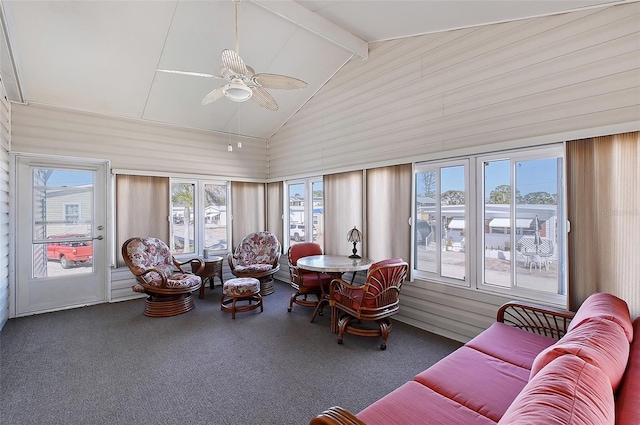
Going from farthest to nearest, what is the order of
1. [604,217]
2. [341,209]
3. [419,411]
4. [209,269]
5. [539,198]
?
[209,269] → [341,209] → [539,198] → [604,217] → [419,411]

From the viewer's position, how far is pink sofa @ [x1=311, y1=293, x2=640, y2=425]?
925 mm

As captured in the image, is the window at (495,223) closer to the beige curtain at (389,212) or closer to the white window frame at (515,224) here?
the white window frame at (515,224)

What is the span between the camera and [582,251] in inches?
95.4

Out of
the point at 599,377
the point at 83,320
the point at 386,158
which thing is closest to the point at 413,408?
the point at 599,377

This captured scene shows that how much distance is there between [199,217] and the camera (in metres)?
5.59

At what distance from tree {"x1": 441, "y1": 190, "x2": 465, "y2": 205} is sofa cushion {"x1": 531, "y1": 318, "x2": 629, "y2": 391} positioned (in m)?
1.94

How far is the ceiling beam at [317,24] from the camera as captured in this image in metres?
3.24

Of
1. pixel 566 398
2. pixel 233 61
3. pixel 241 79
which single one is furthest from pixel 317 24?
pixel 566 398

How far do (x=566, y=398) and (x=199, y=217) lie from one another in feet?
18.6

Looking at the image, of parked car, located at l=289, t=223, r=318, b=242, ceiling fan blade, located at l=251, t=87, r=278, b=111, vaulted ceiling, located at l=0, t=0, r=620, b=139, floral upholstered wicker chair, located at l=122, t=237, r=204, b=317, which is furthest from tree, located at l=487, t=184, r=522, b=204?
floral upholstered wicker chair, located at l=122, t=237, r=204, b=317

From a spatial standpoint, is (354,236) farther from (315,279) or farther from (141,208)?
(141,208)

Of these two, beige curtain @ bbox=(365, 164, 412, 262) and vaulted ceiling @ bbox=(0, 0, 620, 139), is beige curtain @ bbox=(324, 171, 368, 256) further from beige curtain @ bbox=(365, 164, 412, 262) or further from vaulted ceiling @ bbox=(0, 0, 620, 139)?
vaulted ceiling @ bbox=(0, 0, 620, 139)

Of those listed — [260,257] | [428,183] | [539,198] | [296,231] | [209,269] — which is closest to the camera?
[539,198]

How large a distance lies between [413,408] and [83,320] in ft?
14.7
